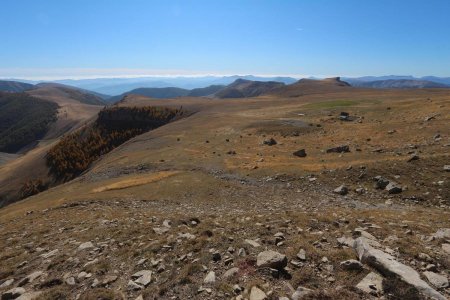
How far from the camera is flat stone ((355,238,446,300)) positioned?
9680 millimetres

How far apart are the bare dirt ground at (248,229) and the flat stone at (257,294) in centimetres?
3

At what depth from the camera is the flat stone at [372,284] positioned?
10.0 meters

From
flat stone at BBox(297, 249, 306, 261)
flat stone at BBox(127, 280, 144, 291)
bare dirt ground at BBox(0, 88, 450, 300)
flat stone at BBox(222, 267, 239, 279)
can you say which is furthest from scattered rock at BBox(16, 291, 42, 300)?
flat stone at BBox(297, 249, 306, 261)

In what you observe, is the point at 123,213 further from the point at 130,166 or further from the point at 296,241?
the point at 130,166

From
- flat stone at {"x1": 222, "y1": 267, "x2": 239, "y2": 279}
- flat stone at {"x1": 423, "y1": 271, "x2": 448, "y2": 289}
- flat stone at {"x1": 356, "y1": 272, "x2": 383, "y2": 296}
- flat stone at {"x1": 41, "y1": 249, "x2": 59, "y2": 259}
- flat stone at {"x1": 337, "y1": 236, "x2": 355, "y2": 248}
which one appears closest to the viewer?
flat stone at {"x1": 356, "y1": 272, "x2": 383, "y2": 296}

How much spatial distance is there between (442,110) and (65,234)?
5964 centimetres

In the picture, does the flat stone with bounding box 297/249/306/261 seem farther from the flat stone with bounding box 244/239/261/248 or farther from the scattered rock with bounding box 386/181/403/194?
the scattered rock with bounding box 386/181/403/194

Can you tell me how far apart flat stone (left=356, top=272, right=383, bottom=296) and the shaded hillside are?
9053cm

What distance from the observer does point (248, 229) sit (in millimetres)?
16531

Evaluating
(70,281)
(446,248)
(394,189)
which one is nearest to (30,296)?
(70,281)

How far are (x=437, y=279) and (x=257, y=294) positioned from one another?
5.83 metres

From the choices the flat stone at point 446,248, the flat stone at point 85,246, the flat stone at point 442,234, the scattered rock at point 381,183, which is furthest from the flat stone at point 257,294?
the scattered rock at point 381,183

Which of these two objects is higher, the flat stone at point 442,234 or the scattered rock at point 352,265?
the scattered rock at point 352,265

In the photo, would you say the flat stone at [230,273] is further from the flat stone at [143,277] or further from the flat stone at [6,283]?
the flat stone at [6,283]
